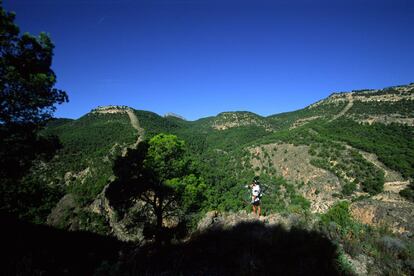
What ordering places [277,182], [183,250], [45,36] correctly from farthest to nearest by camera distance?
1. [277,182]
2. [45,36]
3. [183,250]

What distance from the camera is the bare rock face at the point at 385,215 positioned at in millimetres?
7484

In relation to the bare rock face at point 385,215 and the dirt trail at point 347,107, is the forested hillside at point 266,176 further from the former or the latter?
the dirt trail at point 347,107

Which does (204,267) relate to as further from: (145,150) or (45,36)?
(145,150)

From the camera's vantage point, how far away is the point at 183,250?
5914 mm

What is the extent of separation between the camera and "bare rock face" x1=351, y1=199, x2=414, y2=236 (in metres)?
7.48

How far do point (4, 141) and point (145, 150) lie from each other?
335 inches

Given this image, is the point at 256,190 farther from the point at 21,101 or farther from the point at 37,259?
the point at 21,101

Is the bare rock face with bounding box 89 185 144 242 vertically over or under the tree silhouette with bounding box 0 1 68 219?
under

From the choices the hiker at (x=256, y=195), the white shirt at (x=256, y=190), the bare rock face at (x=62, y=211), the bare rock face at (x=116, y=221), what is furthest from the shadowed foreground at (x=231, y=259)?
the bare rock face at (x=62, y=211)

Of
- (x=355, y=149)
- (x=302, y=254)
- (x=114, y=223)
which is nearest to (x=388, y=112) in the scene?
(x=355, y=149)

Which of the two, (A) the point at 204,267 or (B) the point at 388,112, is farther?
(B) the point at 388,112

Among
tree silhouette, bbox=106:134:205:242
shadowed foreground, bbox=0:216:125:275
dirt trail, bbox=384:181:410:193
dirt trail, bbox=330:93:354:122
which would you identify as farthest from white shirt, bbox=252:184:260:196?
dirt trail, bbox=330:93:354:122

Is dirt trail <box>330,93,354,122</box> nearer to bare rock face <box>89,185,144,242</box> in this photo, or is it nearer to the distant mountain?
the distant mountain

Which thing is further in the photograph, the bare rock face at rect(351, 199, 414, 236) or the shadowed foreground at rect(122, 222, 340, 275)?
the bare rock face at rect(351, 199, 414, 236)
